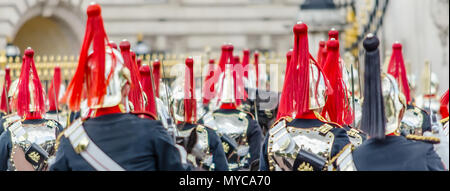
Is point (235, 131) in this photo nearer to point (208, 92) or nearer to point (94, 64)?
point (208, 92)

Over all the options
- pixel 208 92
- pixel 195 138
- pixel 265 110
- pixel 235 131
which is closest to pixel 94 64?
pixel 195 138

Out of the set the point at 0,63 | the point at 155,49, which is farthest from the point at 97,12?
the point at 155,49

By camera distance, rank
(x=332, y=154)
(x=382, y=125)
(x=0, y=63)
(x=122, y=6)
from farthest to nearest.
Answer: (x=122, y=6) → (x=0, y=63) → (x=332, y=154) → (x=382, y=125)

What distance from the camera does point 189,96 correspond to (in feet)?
26.4

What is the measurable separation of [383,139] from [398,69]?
4.83m

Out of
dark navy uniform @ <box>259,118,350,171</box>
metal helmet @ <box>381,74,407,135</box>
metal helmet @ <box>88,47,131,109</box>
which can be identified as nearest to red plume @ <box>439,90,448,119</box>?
dark navy uniform @ <box>259,118,350,171</box>

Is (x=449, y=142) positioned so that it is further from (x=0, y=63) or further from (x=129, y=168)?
(x=0, y=63)

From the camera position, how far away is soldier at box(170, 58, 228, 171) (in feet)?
23.5

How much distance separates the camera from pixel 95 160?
5.11m

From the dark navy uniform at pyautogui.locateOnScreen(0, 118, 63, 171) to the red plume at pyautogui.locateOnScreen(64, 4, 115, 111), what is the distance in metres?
2.37

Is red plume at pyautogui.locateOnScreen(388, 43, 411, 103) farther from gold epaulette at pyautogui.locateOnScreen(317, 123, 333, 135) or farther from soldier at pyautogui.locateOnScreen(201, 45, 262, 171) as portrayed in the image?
gold epaulette at pyautogui.locateOnScreen(317, 123, 333, 135)

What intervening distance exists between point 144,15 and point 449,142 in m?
20.9

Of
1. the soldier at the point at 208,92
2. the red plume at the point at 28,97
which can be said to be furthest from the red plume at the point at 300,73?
the soldier at the point at 208,92

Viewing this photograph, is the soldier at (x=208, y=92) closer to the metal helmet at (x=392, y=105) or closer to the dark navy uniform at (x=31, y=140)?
the dark navy uniform at (x=31, y=140)
